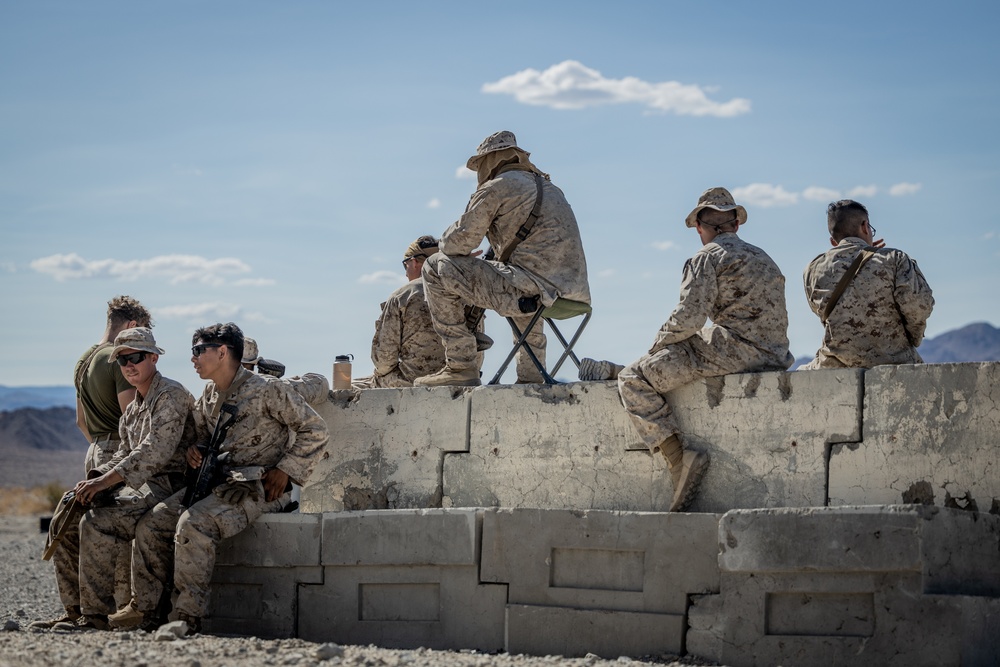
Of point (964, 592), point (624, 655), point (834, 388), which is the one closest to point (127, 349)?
point (624, 655)

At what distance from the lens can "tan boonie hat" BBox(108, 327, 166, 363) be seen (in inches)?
319

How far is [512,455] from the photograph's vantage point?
7887 millimetres

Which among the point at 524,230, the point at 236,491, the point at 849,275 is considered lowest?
the point at 236,491

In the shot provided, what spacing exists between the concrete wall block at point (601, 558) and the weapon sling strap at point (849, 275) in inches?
62.2

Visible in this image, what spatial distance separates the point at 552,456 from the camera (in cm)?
774

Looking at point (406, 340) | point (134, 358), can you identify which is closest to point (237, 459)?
point (134, 358)

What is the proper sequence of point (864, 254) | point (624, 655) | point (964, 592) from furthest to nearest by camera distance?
point (864, 254)
point (624, 655)
point (964, 592)

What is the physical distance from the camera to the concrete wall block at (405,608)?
24.2 feet

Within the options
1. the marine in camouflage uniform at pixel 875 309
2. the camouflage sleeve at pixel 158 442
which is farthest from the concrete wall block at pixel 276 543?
the marine in camouflage uniform at pixel 875 309

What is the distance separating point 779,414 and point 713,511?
669 millimetres

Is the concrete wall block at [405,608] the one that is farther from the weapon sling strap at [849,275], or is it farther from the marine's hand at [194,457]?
the weapon sling strap at [849,275]

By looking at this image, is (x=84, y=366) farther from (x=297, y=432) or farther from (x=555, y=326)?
(x=555, y=326)

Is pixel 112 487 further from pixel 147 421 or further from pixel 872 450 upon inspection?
pixel 872 450

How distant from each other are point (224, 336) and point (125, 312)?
1533mm
